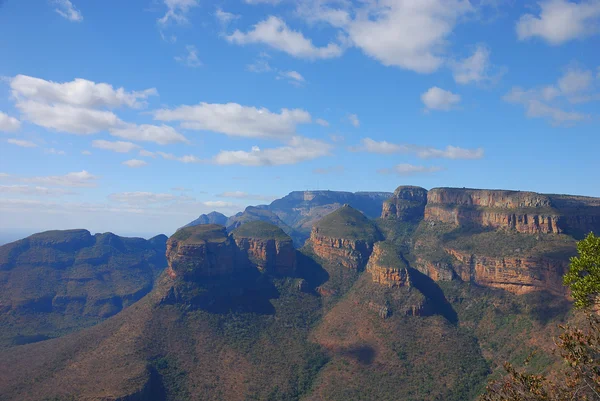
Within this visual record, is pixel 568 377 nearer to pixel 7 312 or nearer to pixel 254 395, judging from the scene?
pixel 254 395

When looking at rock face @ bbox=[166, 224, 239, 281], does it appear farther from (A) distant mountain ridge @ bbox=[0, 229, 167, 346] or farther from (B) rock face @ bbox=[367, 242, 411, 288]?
(A) distant mountain ridge @ bbox=[0, 229, 167, 346]

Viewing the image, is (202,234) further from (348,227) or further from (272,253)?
(348,227)

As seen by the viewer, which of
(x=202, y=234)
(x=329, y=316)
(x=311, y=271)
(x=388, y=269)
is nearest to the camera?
(x=388, y=269)

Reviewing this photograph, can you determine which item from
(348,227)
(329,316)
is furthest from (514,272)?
(348,227)

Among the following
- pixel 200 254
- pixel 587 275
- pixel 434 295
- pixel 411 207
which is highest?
pixel 411 207

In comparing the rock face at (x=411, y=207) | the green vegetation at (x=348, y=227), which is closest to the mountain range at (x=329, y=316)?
the green vegetation at (x=348, y=227)

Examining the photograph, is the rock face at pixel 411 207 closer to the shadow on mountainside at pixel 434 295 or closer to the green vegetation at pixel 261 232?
the shadow on mountainside at pixel 434 295
